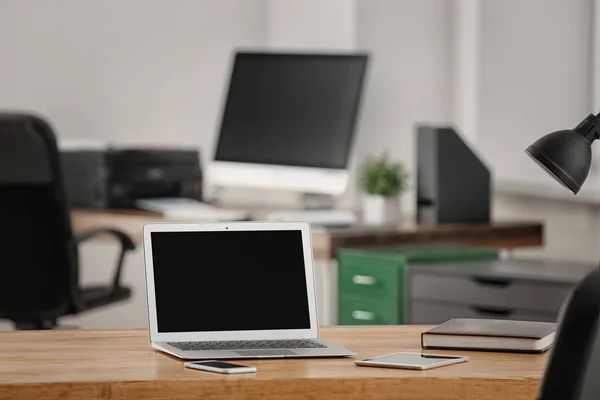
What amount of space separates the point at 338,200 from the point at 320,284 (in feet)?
1.23

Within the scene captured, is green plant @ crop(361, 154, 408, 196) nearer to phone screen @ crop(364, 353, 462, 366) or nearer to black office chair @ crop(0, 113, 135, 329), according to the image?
black office chair @ crop(0, 113, 135, 329)

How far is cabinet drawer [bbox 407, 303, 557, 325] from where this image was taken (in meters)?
3.51

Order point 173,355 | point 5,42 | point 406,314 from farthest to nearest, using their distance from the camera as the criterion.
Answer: point 5,42
point 406,314
point 173,355

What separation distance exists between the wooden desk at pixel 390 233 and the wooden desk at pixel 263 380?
1.76m

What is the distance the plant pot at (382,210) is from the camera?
4.29 metres

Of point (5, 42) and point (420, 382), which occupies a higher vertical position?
point (5, 42)

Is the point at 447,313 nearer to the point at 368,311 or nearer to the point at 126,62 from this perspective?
the point at 368,311

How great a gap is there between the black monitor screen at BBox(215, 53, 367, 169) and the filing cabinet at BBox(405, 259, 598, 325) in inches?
24.3

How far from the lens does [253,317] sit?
225 cm

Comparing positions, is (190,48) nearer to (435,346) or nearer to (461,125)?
(461,125)

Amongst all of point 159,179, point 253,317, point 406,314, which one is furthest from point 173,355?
point 159,179

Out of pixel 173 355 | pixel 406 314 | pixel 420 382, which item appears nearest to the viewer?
pixel 420 382

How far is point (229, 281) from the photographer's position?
2264 millimetres

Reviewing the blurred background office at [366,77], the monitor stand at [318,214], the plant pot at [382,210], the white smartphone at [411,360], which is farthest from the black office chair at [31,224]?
the white smartphone at [411,360]
